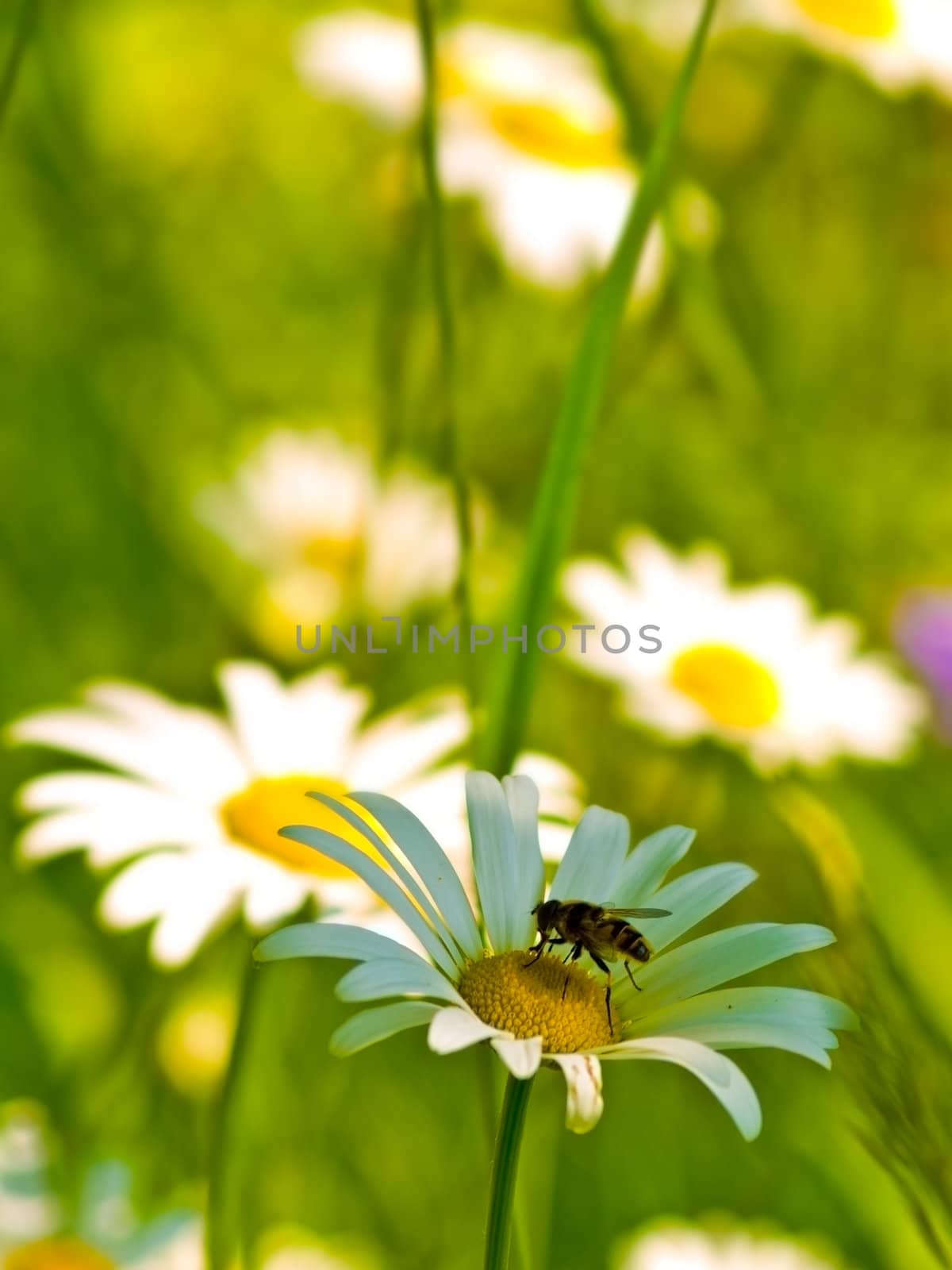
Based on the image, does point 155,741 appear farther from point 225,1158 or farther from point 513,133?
point 513,133

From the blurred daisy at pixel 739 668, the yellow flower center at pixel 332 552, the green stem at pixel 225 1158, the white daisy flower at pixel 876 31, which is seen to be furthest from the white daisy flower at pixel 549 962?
the white daisy flower at pixel 876 31

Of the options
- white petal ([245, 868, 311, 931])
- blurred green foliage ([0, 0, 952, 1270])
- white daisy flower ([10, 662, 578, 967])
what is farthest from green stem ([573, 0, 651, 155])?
white petal ([245, 868, 311, 931])

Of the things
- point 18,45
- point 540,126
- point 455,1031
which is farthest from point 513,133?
point 455,1031

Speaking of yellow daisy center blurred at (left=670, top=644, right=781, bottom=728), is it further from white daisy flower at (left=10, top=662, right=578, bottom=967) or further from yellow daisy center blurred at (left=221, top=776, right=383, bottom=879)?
yellow daisy center blurred at (left=221, top=776, right=383, bottom=879)

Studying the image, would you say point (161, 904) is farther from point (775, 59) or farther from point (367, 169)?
point (775, 59)

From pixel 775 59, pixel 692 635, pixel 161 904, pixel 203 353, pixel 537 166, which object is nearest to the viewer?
pixel 161 904

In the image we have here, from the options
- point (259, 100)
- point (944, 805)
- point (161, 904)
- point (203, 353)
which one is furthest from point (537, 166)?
point (161, 904)
